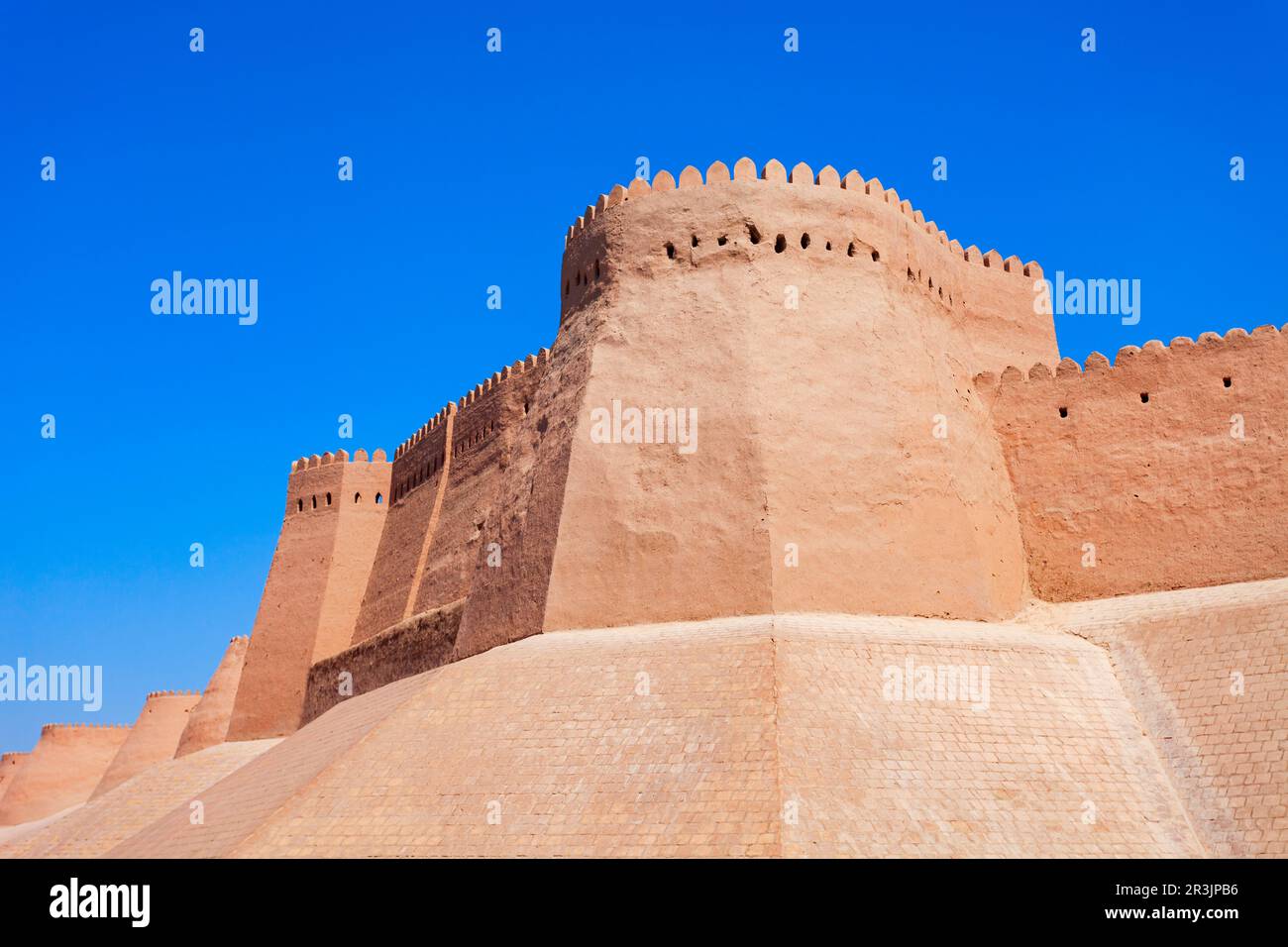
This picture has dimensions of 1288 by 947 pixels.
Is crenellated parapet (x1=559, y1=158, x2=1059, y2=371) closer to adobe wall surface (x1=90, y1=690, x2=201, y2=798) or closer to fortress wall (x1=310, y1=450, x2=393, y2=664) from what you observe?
fortress wall (x1=310, y1=450, x2=393, y2=664)

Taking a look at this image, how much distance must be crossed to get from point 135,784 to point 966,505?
2135 cm

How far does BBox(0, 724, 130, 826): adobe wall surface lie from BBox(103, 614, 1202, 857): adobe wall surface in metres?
29.9

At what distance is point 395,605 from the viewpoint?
94.2 ft

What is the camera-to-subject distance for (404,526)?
30.2 metres

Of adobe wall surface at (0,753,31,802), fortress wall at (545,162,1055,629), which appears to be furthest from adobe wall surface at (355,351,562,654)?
adobe wall surface at (0,753,31,802)

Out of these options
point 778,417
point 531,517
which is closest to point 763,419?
point 778,417

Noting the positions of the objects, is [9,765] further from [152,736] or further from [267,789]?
[267,789]

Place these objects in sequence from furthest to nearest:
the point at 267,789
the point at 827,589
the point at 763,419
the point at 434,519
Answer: the point at 434,519
the point at 763,419
the point at 267,789
the point at 827,589

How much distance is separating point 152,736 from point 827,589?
2868cm

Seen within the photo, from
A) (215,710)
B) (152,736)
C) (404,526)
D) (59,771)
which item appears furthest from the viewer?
(59,771)

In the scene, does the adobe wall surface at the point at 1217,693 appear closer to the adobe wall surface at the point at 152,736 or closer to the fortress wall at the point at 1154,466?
the fortress wall at the point at 1154,466

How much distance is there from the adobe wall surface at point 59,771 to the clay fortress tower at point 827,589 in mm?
25258

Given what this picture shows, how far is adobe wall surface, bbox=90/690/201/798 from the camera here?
37344 millimetres
